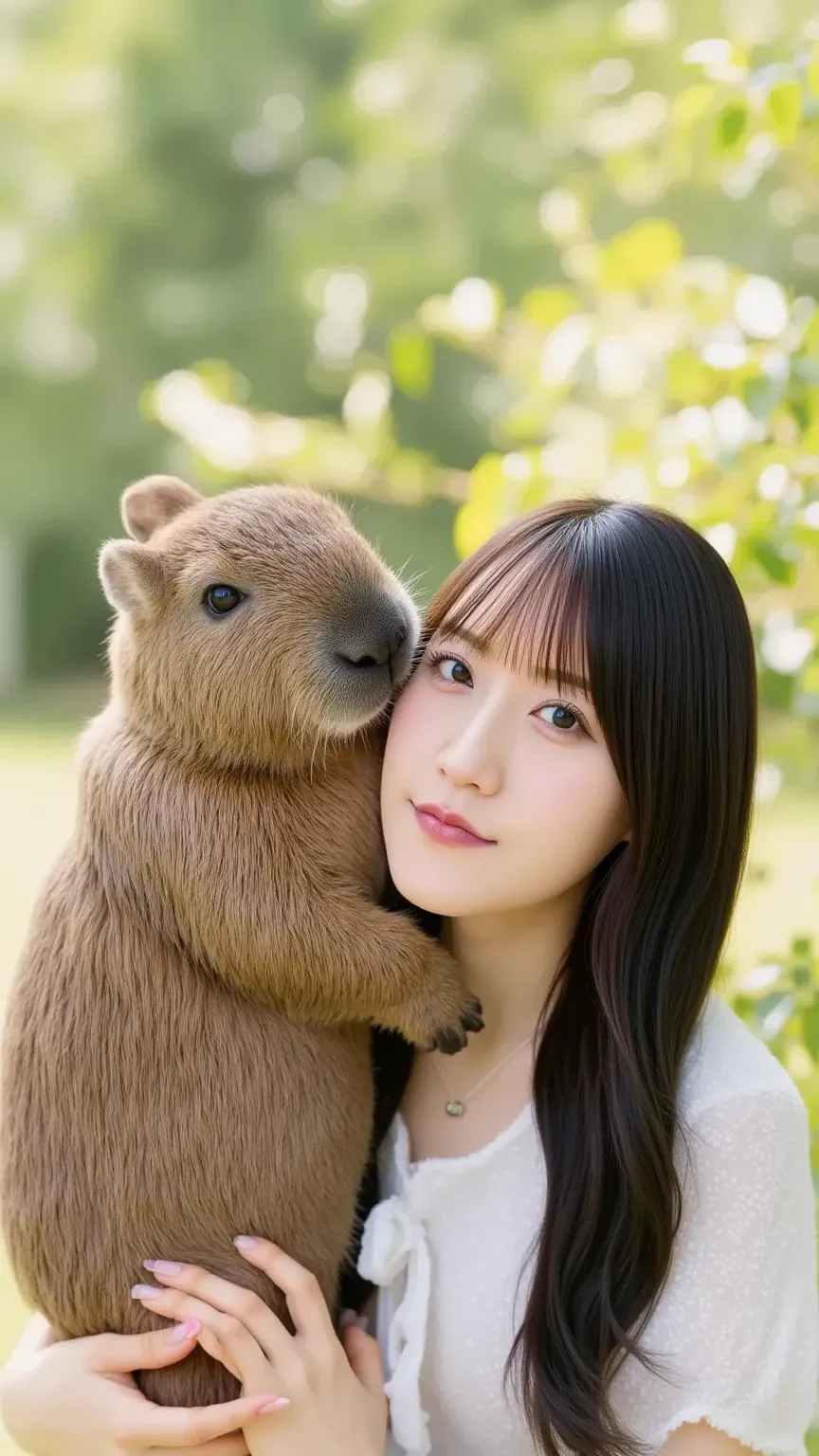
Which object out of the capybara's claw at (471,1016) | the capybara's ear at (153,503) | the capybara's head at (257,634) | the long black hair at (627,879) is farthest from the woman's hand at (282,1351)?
the capybara's ear at (153,503)

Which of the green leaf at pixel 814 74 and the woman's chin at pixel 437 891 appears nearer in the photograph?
the woman's chin at pixel 437 891

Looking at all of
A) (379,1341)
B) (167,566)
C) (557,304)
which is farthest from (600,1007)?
(557,304)

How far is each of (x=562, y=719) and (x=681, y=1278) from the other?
0.62 metres

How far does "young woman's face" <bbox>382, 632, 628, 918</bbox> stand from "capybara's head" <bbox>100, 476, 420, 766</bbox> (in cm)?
8

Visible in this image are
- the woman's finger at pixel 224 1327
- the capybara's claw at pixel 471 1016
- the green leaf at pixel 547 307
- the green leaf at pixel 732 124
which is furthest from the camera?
the green leaf at pixel 547 307

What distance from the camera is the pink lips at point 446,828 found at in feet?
5.01

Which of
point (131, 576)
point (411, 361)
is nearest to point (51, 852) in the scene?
point (411, 361)

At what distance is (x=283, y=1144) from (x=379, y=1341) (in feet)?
1.23

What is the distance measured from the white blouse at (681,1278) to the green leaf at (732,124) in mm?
1106

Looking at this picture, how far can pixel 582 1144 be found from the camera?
163 centimetres

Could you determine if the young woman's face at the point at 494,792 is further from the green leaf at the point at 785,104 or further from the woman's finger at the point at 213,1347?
the green leaf at the point at 785,104

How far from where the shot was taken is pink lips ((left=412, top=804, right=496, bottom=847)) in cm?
153

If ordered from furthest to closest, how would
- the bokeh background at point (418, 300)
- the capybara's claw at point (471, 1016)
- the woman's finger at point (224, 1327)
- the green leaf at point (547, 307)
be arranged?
the green leaf at point (547, 307), the bokeh background at point (418, 300), the capybara's claw at point (471, 1016), the woman's finger at point (224, 1327)

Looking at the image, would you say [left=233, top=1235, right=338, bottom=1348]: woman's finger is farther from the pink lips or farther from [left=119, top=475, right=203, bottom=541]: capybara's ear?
[left=119, top=475, right=203, bottom=541]: capybara's ear
